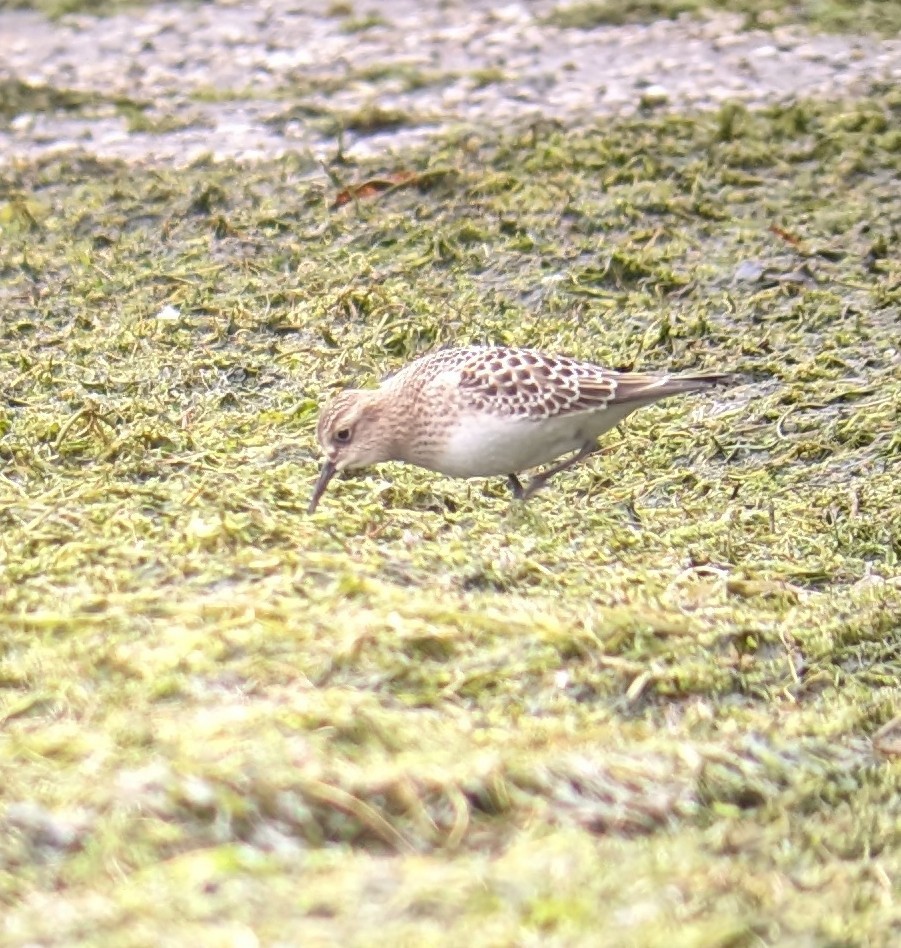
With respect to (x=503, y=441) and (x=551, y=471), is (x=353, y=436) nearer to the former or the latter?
(x=503, y=441)

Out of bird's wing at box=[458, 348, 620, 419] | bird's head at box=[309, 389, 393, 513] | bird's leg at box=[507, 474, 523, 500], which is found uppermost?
bird's wing at box=[458, 348, 620, 419]

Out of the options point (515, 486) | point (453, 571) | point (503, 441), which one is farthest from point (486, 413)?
point (453, 571)

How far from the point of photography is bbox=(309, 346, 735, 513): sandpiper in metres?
7.00

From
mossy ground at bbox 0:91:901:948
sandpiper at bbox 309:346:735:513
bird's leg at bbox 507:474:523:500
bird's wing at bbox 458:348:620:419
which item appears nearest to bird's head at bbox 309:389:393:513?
sandpiper at bbox 309:346:735:513

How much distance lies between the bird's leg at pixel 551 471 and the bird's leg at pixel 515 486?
0.5 inches

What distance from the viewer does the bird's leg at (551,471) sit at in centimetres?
742

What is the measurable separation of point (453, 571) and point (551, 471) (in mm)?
1261

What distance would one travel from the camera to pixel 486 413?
23.0 feet

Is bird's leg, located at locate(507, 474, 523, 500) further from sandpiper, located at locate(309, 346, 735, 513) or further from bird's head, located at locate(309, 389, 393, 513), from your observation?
bird's head, located at locate(309, 389, 393, 513)

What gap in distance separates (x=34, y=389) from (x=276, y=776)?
177 inches

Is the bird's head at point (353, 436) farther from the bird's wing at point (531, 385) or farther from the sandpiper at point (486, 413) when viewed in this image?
the bird's wing at point (531, 385)

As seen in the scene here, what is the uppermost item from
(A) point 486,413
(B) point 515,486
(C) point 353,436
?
(A) point 486,413

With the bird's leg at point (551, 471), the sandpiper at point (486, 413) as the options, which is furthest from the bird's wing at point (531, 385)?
the bird's leg at point (551, 471)

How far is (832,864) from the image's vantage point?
15.4 ft
